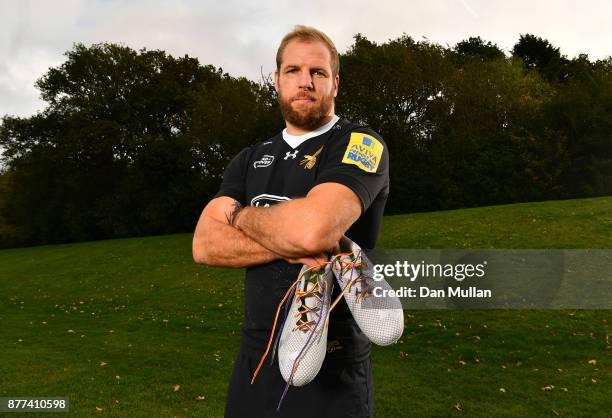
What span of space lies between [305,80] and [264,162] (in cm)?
52

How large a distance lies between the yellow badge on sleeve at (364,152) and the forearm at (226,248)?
0.62m

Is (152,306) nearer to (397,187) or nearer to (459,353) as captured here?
(459,353)

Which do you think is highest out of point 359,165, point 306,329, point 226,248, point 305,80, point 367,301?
point 305,80

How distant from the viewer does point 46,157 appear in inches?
1836

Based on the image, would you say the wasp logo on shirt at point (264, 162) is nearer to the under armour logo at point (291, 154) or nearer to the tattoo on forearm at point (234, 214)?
the under armour logo at point (291, 154)

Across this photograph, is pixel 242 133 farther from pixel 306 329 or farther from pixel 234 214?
pixel 306 329

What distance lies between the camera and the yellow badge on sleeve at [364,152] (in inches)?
105

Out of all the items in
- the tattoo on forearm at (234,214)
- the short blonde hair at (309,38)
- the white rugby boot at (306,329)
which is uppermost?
the short blonde hair at (309,38)

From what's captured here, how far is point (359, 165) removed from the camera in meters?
2.65

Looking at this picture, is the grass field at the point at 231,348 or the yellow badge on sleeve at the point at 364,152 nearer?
the yellow badge on sleeve at the point at 364,152

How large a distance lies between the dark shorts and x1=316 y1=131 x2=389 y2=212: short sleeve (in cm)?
87

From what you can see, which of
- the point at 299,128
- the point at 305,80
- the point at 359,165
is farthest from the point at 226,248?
the point at 305,80

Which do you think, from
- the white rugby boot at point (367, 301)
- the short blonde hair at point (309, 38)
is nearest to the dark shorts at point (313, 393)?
the white rugby boot at point (367, 301)

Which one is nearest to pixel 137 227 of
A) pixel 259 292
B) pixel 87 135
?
pixel 87 135
